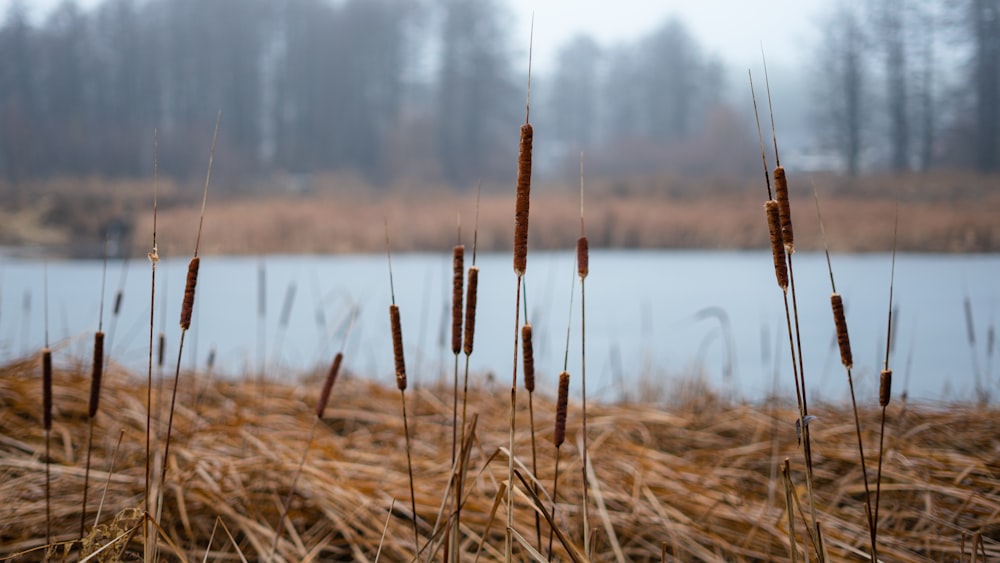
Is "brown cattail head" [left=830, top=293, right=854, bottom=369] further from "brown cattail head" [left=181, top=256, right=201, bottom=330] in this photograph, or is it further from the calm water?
the calm water

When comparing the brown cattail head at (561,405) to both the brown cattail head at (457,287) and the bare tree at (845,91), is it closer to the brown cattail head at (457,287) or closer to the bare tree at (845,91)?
the brown cattail head at (457,287)

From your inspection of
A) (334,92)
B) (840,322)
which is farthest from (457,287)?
(334,92)

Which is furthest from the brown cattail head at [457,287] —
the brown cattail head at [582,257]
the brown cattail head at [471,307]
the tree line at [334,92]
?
the tree line at [334,92]

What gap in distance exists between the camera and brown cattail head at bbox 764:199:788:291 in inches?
26.0

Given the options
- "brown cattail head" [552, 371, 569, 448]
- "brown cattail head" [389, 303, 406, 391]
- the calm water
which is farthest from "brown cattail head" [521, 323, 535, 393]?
the calm water

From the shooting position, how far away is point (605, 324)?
16.1 feet

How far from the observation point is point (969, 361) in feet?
10.2

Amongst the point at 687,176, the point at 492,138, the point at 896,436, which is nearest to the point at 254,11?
the point at 492,138

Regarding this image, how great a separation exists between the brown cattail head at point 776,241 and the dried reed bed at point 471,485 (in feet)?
1.56

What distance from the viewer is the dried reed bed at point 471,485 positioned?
52.7 inches

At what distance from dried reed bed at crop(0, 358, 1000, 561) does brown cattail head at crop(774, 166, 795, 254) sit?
1.62ft

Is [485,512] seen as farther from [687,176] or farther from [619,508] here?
[687,176]

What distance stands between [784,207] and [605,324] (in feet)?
13.9

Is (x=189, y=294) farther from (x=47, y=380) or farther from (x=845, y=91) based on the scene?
(x=845, y=91)
